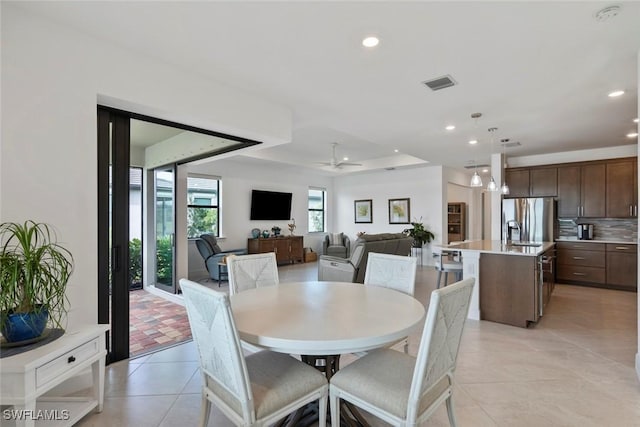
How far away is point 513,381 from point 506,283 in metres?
1.60

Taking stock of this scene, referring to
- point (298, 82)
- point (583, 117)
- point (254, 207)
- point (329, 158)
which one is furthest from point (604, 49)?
point (254, 207)

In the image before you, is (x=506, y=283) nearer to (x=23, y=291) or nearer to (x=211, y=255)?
(x=23, y=291)

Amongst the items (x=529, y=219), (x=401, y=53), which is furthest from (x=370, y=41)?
(x=529, y=219)

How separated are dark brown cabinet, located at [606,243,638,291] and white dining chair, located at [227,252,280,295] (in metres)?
5.93

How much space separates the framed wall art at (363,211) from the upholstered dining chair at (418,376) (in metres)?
7.62

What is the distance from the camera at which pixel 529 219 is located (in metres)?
5.82

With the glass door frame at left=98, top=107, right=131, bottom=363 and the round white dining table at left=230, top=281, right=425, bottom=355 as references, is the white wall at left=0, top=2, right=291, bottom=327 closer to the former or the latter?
the glass door frame at left=98, top=107, right=131, bottom=363

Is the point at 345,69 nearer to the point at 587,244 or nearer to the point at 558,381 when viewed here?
the point at 558,381

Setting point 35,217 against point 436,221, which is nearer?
point 35,217

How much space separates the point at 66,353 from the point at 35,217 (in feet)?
2.98

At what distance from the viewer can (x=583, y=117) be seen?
4.00 m

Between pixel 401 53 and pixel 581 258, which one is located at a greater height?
pixel 401 53

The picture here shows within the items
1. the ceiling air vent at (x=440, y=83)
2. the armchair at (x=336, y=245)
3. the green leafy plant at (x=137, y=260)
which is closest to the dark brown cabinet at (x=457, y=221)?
the armchair at (x=336, y=245)

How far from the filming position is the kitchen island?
3623 millimetres
